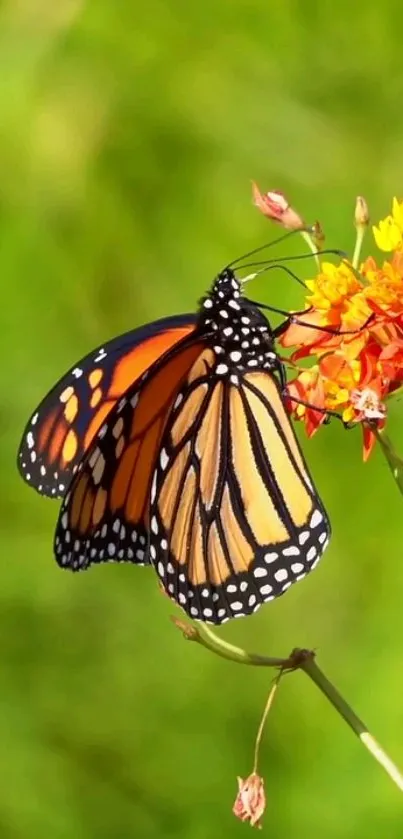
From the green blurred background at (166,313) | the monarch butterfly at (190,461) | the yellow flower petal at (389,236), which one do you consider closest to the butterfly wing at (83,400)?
the monarch butterfly at (190,461)

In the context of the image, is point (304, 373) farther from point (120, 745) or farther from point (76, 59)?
point (76, 59)

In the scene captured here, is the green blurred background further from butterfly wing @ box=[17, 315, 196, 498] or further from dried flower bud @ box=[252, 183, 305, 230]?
dried flower bud @ box=[252, 183, 305, 230]

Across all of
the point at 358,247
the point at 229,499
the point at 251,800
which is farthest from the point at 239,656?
the point at 358,247

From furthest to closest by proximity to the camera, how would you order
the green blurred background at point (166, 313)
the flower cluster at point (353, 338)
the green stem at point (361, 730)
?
the green blurred background at point (166, 313), the flower cluster at point (353, 338), the green stem at point (361, 730)

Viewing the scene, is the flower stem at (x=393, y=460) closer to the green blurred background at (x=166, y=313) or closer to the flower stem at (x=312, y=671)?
the flower stem at (x=312, y=671)

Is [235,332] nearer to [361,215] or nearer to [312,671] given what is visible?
[361,215]

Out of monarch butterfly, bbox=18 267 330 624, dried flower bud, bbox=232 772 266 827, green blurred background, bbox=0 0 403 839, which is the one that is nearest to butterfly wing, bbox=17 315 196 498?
monarch butterfly, bbox=18 267 330 624
